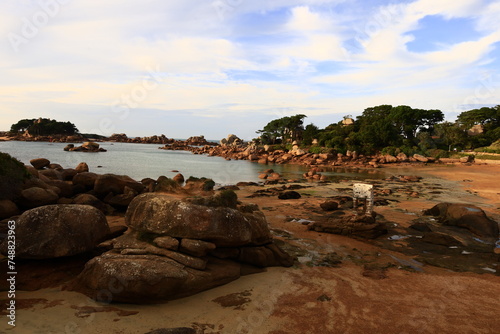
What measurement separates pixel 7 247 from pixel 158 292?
5.53 metres

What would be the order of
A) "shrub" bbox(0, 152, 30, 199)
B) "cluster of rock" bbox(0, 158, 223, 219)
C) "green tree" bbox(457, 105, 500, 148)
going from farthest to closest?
"green tree" bbox(457, 105, 500, 148)
"shrub" bbox(0, 152, 30, 199)
"cluster of rock" bbox(0, 158, 223, 219)

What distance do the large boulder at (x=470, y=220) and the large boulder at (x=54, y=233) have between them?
18500mm

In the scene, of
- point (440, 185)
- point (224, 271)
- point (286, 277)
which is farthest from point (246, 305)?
point (440, 185)

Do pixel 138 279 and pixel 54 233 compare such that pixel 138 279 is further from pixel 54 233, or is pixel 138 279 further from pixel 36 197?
pixel 36 197

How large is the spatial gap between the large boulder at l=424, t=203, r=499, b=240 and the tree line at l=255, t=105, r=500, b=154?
54750mm

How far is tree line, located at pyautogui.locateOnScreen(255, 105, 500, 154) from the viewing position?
235 feet

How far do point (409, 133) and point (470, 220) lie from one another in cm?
7292

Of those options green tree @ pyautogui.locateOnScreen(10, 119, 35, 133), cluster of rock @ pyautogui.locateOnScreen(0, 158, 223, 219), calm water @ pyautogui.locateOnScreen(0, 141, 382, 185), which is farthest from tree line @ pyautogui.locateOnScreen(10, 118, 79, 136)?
cluster of rock @ pyautogui.locateOnScreen(0, 158, 223, 219)

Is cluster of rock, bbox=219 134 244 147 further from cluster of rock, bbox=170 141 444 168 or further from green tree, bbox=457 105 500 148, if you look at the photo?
green tree, bbox=457 105 500 148

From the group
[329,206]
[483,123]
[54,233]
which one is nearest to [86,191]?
[54,233]

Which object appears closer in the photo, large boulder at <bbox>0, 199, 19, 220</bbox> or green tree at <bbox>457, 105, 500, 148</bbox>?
large boulder at <bbox>0, 199, 19, 220</bbox>

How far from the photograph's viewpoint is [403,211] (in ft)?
68.6

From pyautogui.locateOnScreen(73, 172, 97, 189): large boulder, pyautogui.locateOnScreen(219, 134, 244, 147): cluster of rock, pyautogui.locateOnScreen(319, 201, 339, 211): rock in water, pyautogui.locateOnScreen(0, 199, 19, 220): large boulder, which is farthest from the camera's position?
pyautogui.locateOnScreen(219, 134, 244, 147): cluster of rock

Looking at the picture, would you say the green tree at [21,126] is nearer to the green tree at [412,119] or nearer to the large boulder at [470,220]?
the green tree at [412,119]
